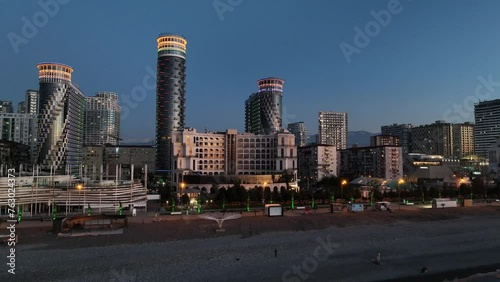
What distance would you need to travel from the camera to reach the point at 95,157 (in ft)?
611

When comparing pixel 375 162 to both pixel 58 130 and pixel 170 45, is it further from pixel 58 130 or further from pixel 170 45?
pixel 58 130

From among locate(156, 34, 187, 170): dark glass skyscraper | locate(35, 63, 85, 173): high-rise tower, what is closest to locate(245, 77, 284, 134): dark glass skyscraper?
locate(156, 34, 187, 170): dark glass skyscraper

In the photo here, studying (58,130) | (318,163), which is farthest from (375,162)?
(58,130)

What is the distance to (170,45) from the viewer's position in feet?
558

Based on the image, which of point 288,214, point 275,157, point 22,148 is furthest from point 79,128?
point 288,214

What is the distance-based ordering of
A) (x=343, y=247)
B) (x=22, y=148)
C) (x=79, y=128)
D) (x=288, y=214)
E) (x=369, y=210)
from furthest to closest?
1. (x=79, y=128)
2. (x=22, y=148)
3. (x=369, y=210)
4. (x=288, y=214)
5. (x=343, y=247)

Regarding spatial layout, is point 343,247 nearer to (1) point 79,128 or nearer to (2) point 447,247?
(2) point 447,247

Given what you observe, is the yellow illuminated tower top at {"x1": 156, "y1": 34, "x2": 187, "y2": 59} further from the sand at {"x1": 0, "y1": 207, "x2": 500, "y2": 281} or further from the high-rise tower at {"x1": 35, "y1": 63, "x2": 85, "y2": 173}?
the sand at {"x1": 0, "y1": 207, "x2": 500, "y2": 281}

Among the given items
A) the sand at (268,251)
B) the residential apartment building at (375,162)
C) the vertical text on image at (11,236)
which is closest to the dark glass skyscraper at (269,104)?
the residential apartment building at (375,162)

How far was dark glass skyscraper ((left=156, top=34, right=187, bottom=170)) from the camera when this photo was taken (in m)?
167

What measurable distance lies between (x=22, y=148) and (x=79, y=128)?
2118 centimetres

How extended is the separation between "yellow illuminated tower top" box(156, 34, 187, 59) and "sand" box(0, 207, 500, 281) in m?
135

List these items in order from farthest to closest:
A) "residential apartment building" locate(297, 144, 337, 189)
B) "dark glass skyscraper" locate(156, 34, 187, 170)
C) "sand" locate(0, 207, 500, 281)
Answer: "dark glass skyscraper" locate(156, 34, 187, 170), "residential apartment building" locate(297, 144, 337, 189), "sand" locate(0, 207, 500, 281)

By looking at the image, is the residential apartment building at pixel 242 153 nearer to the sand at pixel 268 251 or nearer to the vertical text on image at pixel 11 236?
the vertical text on image at pixel 11 236
